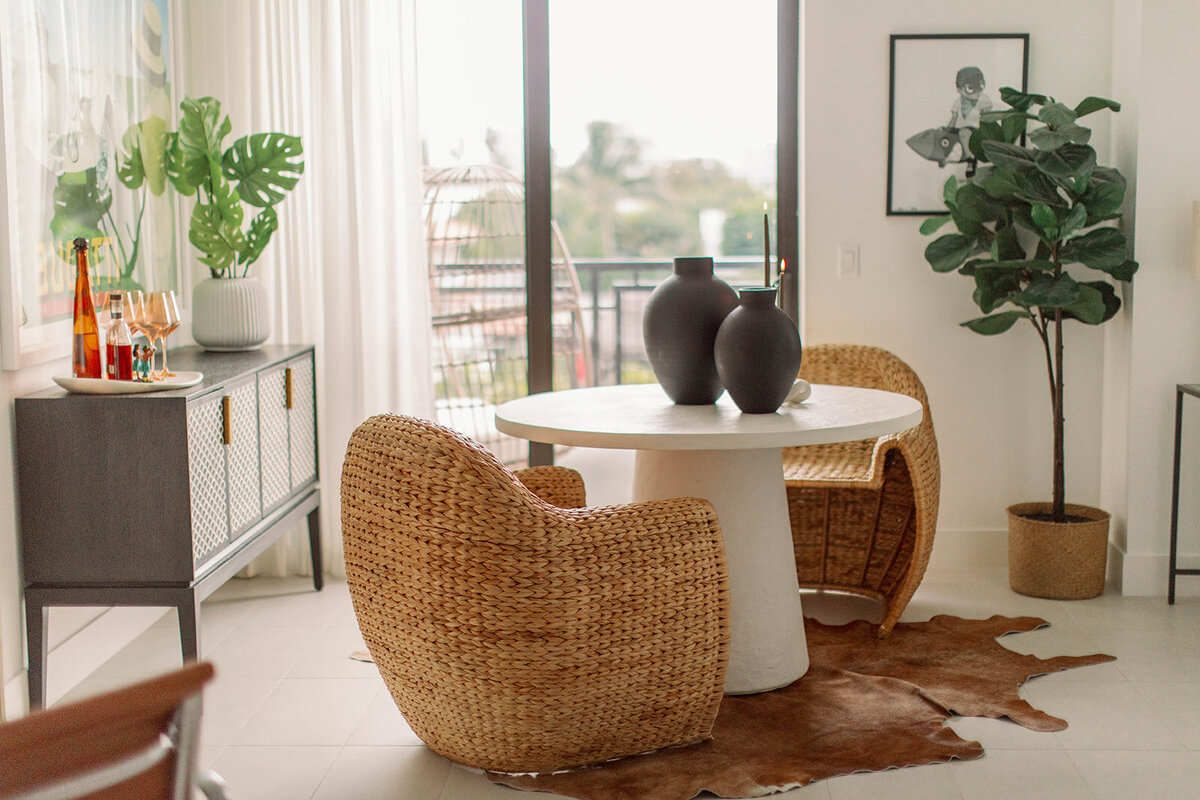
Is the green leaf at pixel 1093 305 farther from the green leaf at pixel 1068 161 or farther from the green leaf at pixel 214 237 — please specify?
the green leaf at pixel 214 237

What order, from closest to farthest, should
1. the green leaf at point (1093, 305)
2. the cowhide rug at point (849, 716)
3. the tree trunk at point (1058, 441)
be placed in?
the cowhide rug at point (849, 716) → the green leaf at point (1093, 305) → the tree trunk at point (1058, 441)

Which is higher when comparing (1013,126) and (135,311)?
(1013,126)

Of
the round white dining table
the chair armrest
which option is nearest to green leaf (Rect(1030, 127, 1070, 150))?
the round white dining table

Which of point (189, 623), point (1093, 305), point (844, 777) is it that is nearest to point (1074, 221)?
point (1093, 305)

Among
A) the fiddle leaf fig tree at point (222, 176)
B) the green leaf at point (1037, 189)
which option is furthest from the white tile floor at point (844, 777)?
the green leaf at point (1037, 189)

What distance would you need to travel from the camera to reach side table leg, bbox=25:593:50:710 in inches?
106

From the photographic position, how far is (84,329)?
2.73m

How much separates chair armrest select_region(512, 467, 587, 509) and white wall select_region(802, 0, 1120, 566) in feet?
4.46

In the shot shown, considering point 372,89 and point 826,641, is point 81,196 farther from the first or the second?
point 826,641

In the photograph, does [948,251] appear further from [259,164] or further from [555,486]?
[259,164]

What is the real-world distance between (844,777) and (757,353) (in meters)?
0.94

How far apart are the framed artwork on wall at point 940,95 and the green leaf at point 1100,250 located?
1.52 feet

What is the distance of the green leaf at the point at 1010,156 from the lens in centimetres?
352

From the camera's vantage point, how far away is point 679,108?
4227 millimetres
